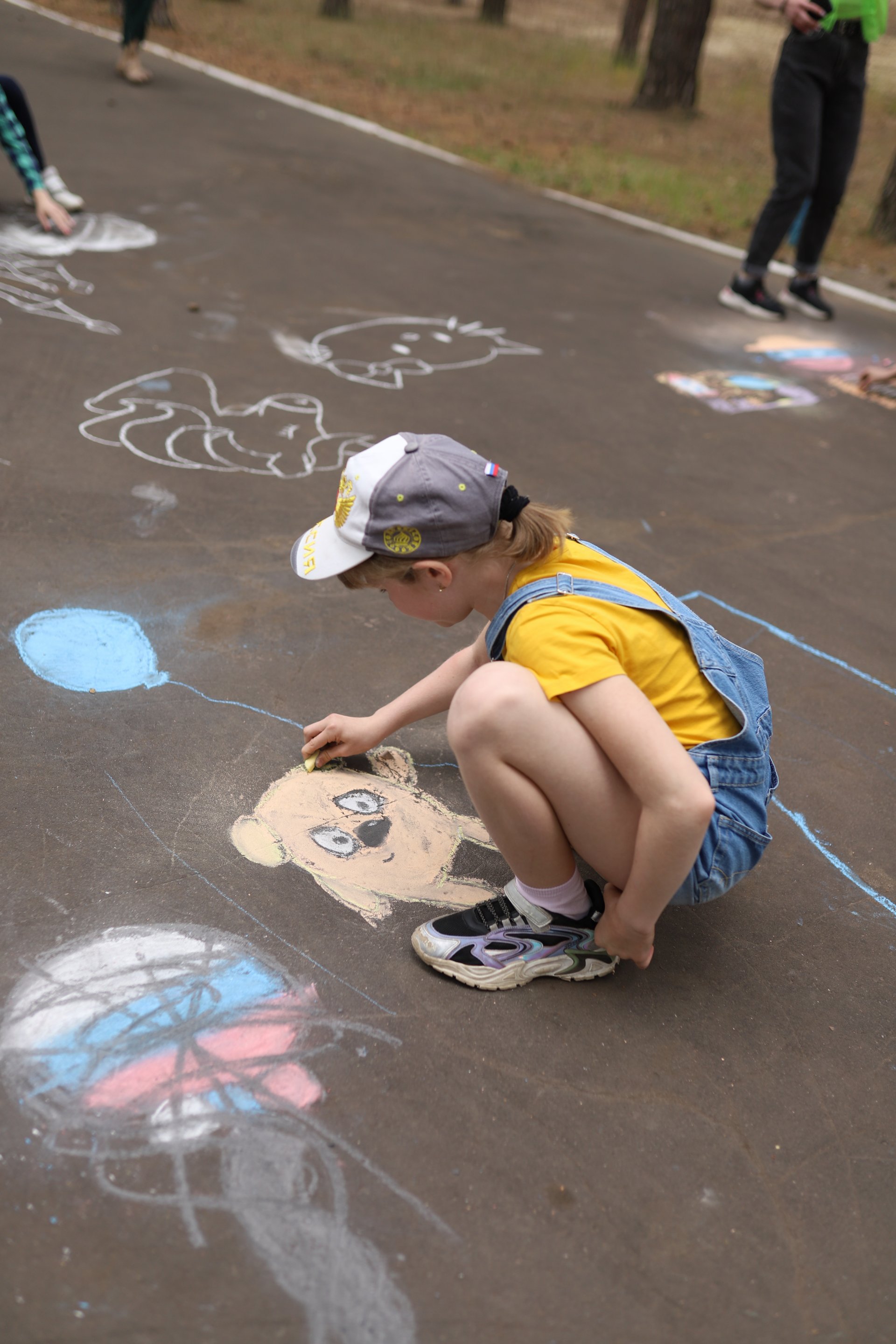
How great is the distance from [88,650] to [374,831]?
0.87 m

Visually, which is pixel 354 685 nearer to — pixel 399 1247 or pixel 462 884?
pixel 462 884

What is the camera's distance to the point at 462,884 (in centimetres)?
203

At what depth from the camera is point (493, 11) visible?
59.2 ft

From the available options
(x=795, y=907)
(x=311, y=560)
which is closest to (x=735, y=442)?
(x=795, y=907)

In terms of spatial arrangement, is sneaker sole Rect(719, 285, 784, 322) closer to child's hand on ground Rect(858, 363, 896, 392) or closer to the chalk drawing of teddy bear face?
child's hand on ground Rect(858, 363, 896, 392)

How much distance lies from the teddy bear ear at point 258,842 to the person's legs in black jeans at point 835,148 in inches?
181

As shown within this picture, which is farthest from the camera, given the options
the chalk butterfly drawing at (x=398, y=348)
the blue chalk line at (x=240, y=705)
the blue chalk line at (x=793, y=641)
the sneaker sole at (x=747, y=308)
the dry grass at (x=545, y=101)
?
the dry grass at (x=545, y=101)

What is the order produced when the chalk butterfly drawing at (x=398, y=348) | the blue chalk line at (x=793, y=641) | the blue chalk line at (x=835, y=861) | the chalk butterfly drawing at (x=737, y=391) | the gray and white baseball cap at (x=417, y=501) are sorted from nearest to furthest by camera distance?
the gray and white baseball cap at (x=417, y=501) → the blue chalk line at (x=835, y=861) → the blue chalk line at (x=793, y=641) → the chalk butterfly drawing at (x=398, y=348) → the chalk butterfly drawing at (x=737, y=391)

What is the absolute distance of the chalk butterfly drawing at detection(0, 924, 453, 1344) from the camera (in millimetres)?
1372

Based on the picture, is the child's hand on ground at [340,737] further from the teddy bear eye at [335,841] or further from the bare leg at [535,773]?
the bare leg at [535,773]

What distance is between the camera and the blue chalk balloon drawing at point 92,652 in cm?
239

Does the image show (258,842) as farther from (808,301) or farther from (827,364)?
(808,301)

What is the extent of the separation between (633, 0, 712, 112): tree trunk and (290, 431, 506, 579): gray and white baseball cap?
12.0 metres

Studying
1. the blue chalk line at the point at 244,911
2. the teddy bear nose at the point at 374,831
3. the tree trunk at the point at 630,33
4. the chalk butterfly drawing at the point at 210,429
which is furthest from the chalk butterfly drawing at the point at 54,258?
the tree trunk at the point at 630,33
